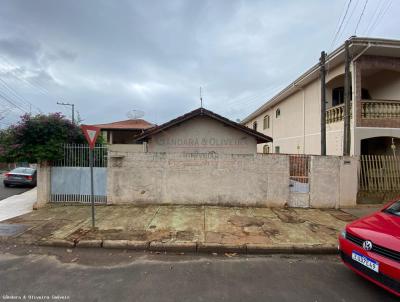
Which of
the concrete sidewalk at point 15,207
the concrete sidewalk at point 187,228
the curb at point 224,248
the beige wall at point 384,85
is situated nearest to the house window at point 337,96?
the beige wall at point 384,85

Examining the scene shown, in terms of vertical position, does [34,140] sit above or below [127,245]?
above

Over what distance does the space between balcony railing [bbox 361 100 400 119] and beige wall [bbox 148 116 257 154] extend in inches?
198

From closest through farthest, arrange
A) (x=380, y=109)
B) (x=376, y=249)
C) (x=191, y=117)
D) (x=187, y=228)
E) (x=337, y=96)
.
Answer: (x=376, y=249) < (x=187, y=228) < (x=191, y=117) < (x=380, y=109) < (x=337, y=96)

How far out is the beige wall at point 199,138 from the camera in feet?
31.7

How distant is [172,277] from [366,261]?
Answer: 113 inches

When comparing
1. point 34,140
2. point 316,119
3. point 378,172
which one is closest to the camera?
point 34,140

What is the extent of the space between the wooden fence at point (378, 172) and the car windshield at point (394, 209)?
4.63 meters

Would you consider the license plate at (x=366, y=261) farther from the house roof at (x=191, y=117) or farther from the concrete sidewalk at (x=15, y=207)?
the concrete sidewalk at (x=15, y=207)

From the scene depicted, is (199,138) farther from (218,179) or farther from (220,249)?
(220,249)

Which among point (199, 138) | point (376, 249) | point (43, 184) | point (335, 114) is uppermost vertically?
point (335, 114)

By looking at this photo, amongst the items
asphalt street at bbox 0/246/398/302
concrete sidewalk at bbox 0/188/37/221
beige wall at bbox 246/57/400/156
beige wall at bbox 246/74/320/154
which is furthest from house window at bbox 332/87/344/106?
concrete sidewalk at bbox 0/188/37/221

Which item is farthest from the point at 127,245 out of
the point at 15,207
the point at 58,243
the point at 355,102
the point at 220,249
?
the point at 355,102

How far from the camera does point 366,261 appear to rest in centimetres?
333

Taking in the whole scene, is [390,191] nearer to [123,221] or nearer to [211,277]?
[211,277]
